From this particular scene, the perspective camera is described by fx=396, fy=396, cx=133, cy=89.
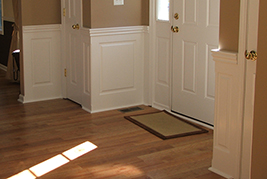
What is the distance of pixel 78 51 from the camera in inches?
195

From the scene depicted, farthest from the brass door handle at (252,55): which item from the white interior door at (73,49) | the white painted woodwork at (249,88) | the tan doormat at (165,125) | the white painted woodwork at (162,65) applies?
the white interior door at (73,49)

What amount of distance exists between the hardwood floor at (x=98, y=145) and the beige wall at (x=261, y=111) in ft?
4.31

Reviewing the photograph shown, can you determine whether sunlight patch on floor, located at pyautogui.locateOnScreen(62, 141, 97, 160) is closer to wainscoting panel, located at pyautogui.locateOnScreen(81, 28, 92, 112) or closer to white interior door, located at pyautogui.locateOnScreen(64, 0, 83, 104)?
wainscoting panel, located at pyautogui.locateOnScreen(81, 28, 92, 112)

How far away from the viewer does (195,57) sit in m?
4.24

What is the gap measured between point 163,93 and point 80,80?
3.48 ft

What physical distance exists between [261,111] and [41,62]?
4.04 m

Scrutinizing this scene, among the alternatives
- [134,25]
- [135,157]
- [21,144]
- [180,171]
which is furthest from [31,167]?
[134,25]

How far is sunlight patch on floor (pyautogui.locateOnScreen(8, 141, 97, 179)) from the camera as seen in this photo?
3039mm

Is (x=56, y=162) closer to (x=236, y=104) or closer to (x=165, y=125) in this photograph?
(x=165, y=125)

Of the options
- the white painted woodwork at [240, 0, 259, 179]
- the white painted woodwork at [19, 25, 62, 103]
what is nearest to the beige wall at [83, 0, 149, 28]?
the white painted woodwork at [19, 25, 62, 103]

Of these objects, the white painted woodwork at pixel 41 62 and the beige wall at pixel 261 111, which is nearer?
the beige wall at pixel 261 111

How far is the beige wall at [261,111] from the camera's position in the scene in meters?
1.59

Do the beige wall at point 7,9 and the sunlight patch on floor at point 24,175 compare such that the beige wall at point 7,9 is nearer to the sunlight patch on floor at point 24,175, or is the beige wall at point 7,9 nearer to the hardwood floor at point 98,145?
the hardwood floor at point 98,145

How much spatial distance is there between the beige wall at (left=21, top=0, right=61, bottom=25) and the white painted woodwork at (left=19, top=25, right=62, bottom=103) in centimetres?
8
